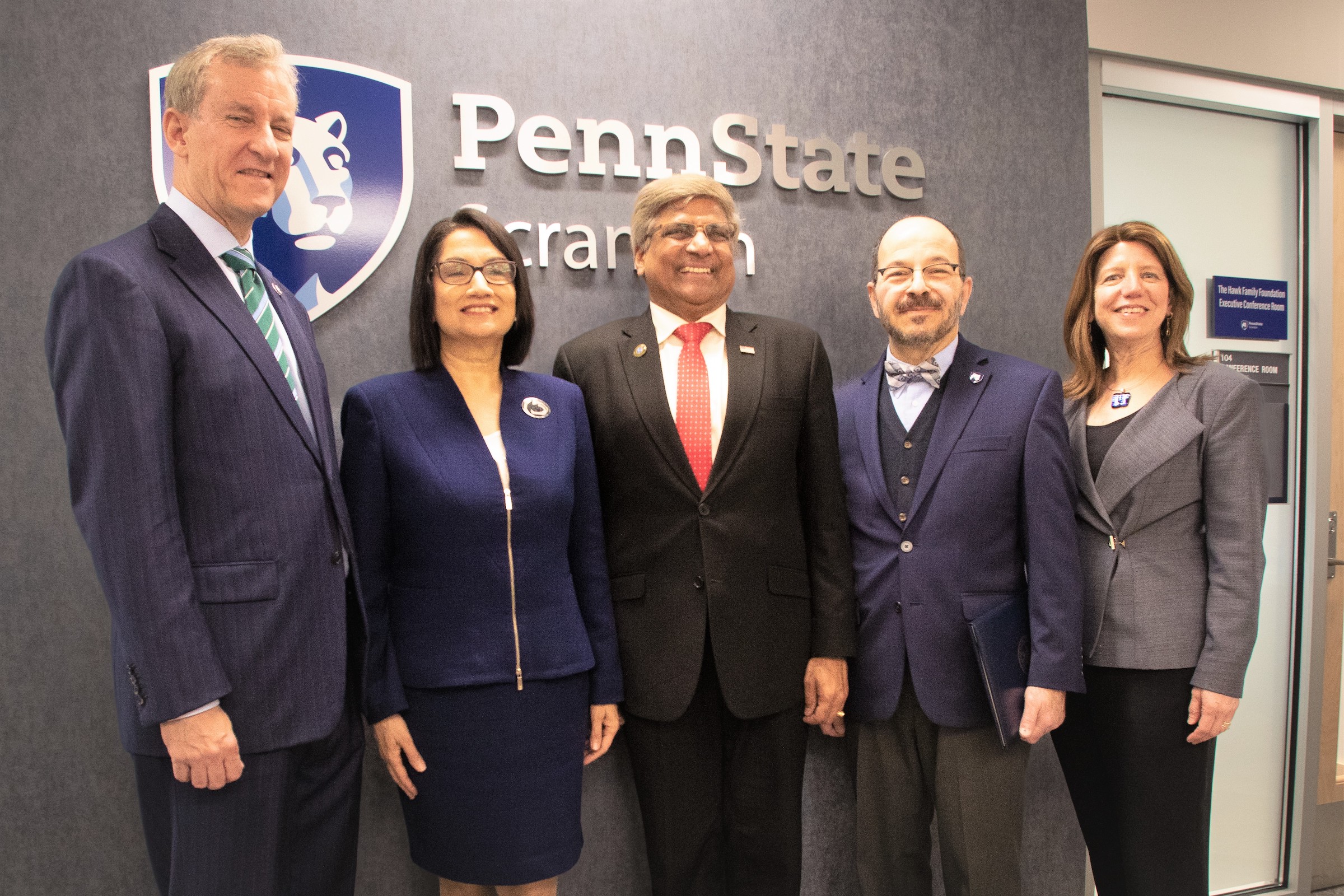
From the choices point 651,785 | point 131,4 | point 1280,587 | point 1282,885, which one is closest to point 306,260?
point 131,4

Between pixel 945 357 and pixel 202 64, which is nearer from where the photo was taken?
pixel 202 64

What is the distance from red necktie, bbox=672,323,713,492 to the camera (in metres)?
2.08

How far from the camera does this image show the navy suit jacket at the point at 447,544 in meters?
1.79

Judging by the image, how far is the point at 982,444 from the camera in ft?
6.78

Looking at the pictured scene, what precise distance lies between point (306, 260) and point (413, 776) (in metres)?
1.34

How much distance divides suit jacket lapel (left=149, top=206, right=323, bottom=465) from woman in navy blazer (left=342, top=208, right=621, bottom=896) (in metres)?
0.29

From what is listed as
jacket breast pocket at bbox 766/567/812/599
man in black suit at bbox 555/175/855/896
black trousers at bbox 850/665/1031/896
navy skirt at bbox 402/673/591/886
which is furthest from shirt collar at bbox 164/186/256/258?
black trousers at bbox 850/665/1031/896

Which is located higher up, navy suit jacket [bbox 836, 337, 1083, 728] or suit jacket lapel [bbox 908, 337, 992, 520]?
suit jacket lapel [bbox 908, 337, 992, 520]

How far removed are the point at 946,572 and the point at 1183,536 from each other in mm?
590

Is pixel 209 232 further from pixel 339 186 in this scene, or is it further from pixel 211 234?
pixel 339 186

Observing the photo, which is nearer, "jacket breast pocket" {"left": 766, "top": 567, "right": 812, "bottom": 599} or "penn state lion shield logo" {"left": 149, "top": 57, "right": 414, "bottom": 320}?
"jacket breast pocket" {"left": 766, "top": 567, "right": 812, "bottom": 599}

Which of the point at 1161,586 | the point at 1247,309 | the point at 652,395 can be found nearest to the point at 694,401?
the point at 652,395

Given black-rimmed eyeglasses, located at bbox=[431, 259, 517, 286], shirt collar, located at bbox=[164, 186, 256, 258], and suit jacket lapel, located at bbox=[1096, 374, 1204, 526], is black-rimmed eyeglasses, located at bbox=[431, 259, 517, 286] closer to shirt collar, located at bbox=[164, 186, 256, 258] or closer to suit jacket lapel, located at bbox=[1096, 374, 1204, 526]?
shirt collar, located at bbox=[164, 186, 256, 258]

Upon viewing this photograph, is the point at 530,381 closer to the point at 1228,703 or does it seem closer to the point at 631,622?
the point at 631,622
